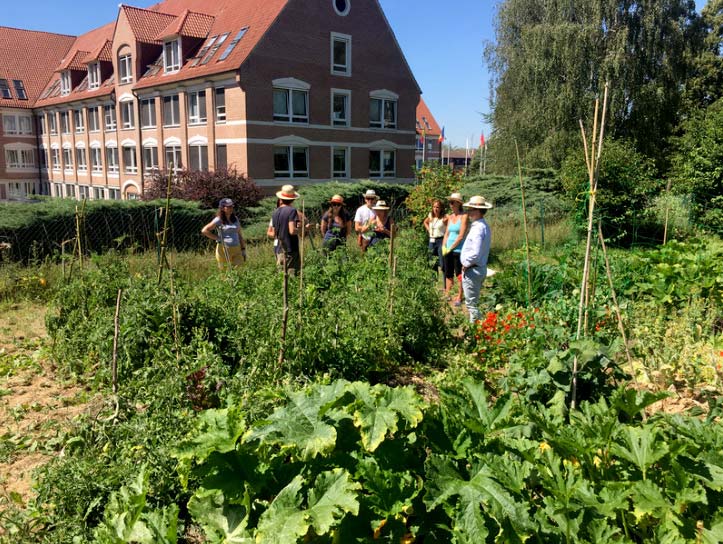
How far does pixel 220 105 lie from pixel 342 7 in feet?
27.7

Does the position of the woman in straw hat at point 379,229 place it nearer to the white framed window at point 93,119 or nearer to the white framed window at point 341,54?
the white framed window at point 341,54

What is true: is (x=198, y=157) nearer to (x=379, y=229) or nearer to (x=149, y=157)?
(x=149, y=157)

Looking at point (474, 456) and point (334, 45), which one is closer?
point (474, 456)

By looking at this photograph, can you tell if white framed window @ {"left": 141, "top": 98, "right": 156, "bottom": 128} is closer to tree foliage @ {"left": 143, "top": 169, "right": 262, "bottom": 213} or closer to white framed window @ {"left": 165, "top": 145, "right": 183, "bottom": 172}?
white framed window @ {"left": 165, "top": 145, "right": 183, "bottom": 172}

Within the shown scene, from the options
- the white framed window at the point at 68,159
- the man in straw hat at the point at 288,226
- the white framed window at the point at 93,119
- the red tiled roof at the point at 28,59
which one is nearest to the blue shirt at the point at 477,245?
the man in straw hat at the point at 288,226

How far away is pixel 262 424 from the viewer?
2.81 meters

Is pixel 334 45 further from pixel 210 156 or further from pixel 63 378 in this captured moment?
pixel 63 378

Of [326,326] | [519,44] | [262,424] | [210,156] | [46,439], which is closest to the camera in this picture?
[262,424]

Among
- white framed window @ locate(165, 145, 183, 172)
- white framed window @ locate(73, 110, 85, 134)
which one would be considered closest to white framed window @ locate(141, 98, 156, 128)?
white framed window @ locate(165, 145, 183, 172)

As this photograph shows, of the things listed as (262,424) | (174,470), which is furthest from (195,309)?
(262,424)

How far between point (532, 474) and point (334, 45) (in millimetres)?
29427

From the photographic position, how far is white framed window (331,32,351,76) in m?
28.9

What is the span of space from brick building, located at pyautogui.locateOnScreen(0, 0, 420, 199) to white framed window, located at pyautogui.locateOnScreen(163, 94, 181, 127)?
0.23 ft

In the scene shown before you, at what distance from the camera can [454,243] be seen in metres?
7.84
